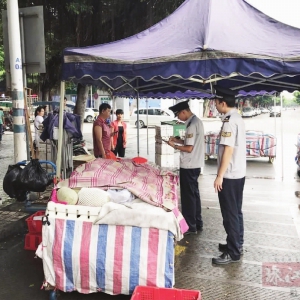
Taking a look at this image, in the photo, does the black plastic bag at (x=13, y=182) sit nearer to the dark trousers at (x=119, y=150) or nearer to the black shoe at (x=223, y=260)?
the black shoe at (x=223, y=260)

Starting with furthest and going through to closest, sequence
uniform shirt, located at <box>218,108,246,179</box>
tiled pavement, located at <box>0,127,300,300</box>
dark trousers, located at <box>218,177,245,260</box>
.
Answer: dark trousers, located at <box>218,177,245,260</box>
uniform shirt, located at <box>218,108,246,179</box>
tiled pavement, located at <box>0,127,300,300</box>

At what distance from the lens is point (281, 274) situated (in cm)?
405

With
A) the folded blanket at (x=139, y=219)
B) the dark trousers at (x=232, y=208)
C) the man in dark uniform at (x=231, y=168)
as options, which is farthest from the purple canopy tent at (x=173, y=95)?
the folded blanket at (x=139, y=219)

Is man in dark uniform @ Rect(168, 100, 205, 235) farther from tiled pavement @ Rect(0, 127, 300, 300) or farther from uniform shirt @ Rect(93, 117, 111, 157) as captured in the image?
uniform shirt @ Rect(93, 117, 111, 157)

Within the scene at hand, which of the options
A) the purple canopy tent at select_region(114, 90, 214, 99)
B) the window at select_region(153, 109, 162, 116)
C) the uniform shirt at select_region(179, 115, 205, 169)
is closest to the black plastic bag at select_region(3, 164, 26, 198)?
the uniform shirt at select_region(179, 115, 205, 169)

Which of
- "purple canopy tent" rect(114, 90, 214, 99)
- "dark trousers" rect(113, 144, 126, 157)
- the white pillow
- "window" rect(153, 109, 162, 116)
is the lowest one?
"dark trousers" rect(113, 144, 126, 157)

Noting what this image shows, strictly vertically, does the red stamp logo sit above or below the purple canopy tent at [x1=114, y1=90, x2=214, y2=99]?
below

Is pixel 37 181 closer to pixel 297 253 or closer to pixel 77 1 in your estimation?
pixel 297 253

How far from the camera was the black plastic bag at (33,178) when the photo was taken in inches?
192

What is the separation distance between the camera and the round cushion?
11.7ft

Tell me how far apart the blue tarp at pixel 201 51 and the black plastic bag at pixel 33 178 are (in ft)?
4.65

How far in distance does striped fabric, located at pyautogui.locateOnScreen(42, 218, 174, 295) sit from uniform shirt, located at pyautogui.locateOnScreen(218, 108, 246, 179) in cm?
126

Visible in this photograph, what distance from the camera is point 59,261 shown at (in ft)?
11.1

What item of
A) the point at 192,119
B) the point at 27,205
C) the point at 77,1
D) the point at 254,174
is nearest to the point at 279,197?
the point at 254,174
